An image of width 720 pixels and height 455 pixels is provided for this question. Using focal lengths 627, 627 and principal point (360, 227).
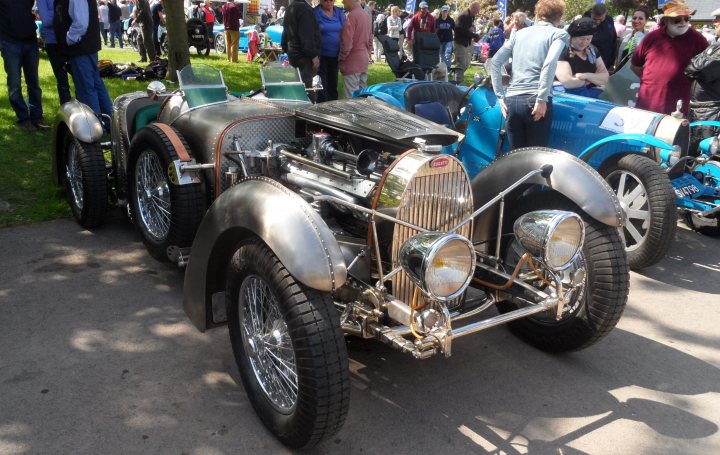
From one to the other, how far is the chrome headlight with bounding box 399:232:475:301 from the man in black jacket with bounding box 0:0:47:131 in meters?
6.45

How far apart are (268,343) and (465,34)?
12.9m

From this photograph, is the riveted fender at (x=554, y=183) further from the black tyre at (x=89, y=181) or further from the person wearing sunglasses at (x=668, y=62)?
the person wearing sunglasses at (x=668, y=62)

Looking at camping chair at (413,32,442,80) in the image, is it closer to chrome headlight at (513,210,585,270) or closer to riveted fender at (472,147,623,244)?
riveted fender at (472,147,623,244)

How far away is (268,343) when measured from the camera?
9.25 feet

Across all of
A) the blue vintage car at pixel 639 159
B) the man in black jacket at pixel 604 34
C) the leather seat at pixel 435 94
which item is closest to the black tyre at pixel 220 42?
the man in black jacket at pixel 604 34

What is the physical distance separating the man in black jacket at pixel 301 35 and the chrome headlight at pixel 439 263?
5669 millimetres

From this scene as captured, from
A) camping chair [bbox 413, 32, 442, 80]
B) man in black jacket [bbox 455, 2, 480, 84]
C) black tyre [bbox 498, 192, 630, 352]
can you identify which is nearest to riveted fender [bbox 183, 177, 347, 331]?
black tyre [bbox 498, 192, 630, 352]

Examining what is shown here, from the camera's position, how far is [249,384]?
291 centimetres

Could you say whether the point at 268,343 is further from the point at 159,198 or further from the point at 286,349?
the point at 159,198

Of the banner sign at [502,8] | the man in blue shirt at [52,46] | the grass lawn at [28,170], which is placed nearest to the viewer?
the grass lawn at [28,170]

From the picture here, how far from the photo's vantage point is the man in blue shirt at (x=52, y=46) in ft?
22.9

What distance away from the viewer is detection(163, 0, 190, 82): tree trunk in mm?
8812

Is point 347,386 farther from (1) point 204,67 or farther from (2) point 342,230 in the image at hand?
(1) point 204,67

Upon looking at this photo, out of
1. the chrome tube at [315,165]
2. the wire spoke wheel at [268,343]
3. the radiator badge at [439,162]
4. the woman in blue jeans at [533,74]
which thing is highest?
the woman in blue jeans at [533,74]
